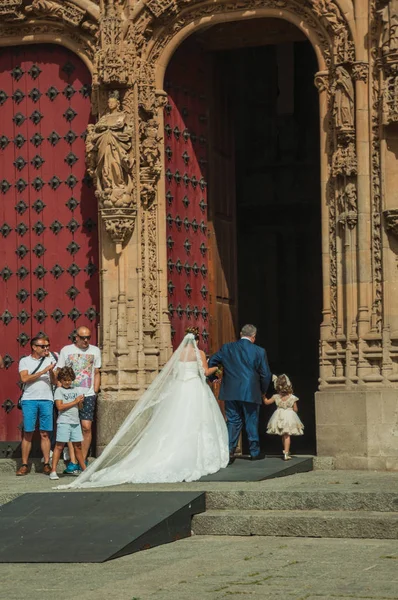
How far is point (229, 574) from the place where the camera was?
12602mm

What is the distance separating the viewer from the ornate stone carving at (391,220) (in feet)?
65.0

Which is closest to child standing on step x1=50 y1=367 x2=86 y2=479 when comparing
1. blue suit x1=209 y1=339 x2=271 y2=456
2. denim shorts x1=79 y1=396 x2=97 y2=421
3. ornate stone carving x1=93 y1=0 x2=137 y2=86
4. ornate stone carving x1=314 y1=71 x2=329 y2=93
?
denim shorts x1=79 y1=396 x2=97 y2=421

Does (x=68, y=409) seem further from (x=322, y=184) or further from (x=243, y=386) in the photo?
(x=322, y=184)

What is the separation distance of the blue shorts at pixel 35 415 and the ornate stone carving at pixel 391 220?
5.30 meters

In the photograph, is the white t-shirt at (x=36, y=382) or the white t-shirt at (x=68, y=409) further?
the white t-shirt at (x=36, y=382)

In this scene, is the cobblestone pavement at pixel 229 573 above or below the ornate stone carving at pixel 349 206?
below

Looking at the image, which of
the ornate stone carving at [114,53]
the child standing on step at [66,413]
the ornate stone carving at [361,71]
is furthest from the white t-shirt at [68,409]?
the ornate stone carving at [361,71]

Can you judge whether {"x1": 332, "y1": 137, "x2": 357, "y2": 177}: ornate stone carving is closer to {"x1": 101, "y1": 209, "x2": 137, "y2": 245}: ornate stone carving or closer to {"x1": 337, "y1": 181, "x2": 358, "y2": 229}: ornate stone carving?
{"x1": 337, "y1": 181, "x2": 358, "y2": 229}: ornate stone carving

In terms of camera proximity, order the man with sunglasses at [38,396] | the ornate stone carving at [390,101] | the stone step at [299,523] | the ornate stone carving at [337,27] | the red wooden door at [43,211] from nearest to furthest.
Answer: the stone step at [299,523] < the ornate stone carving at [390,101] < the man with sunglasses at [38,396] < the ornate stone carving at [337,27] < the red wooden door at [43,211]

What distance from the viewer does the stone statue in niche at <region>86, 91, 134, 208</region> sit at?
2114 cm

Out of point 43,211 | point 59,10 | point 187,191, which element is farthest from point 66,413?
point 59,10

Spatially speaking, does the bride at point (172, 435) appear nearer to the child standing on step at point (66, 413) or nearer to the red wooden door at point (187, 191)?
the child standing on step at point (66, 413)

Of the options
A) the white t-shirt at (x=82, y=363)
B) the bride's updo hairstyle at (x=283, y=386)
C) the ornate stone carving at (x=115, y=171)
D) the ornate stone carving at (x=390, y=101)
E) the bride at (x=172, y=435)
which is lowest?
the bride at (x=172, y=435)

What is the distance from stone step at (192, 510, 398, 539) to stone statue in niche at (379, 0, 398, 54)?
7.11 metres
